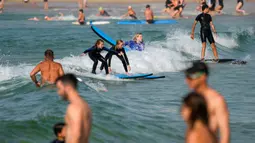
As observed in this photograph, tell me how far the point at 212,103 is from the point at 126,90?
29.1 feet

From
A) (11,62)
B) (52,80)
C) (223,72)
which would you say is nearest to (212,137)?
(52,80)

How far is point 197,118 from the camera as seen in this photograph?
523cm

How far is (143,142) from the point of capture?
949cm

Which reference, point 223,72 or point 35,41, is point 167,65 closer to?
point 223,72

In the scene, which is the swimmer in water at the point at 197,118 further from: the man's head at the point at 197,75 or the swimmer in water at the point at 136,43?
the swimmer in water at the point at 136,43

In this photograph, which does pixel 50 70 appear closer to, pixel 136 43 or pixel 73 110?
pixel 73 110

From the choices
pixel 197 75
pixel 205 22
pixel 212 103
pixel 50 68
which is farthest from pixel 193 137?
pixel 205 22

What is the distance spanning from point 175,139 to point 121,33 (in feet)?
64.7

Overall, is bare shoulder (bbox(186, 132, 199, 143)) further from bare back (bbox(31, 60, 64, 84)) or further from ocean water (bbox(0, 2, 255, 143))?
bare back (bbox(31, 60, 64, 84))

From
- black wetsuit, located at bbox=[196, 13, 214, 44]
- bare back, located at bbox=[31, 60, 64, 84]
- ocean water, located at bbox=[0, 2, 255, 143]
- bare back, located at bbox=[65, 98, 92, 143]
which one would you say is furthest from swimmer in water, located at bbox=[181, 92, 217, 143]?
black wetsuit, located at bbox=[196, 13, 214, 44]

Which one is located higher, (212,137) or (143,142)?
(212,137)

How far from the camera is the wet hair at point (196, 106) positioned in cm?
506

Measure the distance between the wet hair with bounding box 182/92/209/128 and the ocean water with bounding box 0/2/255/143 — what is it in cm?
407

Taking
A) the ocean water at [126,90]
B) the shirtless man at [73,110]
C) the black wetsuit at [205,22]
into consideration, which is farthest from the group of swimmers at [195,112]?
the black wetsuit at [205,22]
